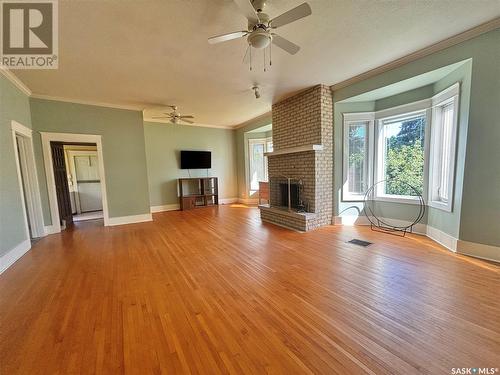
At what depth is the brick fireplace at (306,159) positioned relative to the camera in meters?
4.30

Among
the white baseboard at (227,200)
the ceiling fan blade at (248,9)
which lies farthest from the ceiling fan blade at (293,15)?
the white baseboard at (227,200)

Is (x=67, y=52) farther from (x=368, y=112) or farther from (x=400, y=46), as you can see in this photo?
(x=368, y=112)

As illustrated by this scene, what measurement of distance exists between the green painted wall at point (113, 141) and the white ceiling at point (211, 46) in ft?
1.47

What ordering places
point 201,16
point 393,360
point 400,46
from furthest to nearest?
point 400,46, point 201,16, point 393,360

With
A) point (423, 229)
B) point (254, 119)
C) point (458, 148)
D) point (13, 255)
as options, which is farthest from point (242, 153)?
point (13, 255)

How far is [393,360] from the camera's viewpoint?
1355 millimetres

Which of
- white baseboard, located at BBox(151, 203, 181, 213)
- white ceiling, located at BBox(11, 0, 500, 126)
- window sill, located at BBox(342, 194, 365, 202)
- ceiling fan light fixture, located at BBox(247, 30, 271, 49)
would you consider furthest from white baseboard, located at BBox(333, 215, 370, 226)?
white baseboard, located at BBox(151, 203, 181, 213)

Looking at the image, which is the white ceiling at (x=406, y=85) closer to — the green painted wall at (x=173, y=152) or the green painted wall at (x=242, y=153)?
the green painted wall at (x=242, y=153)

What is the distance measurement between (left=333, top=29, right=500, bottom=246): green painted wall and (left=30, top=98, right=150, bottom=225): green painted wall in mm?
6200

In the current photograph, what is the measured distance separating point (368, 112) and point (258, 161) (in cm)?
420

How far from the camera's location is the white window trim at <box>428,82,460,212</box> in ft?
10.0

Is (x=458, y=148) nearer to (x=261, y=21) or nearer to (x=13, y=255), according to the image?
(x=261, y=21)

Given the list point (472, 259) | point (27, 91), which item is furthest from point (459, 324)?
point (27, 91)

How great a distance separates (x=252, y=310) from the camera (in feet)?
6.23
